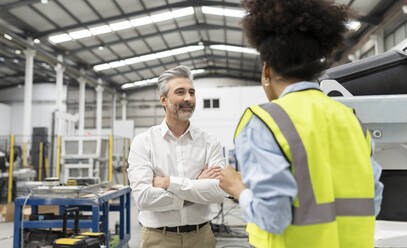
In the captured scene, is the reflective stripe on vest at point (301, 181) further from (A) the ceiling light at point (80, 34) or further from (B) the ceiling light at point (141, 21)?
(A) the ceiling light at point (80, 34)

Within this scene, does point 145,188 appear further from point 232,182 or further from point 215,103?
point 215,103

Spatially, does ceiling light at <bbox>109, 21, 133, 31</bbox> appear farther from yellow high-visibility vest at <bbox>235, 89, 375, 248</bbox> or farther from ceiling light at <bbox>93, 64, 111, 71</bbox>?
yellow high-visibility vest at <bbox>235, 89, 375, 248</bbox>

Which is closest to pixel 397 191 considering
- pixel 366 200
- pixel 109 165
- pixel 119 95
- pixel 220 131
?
pixel 366 200

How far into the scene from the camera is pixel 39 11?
887cm

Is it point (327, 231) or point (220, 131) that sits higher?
point (220, 131)

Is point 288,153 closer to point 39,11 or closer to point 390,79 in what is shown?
point 390,79

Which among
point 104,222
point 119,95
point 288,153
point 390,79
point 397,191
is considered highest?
point 119,95

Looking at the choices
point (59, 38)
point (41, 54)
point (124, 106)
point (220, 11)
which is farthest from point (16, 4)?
point (124, 106)

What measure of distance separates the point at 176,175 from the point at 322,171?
112cm

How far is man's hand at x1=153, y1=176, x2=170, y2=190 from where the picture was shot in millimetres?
1701

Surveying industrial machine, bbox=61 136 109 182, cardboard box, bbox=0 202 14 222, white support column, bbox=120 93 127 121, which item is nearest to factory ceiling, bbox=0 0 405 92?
white support column, bbox=120 93 127 121

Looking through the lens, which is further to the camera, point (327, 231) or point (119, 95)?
point (119, 95)

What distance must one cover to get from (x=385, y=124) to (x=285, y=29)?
0.70 meters

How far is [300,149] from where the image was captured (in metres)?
0.79
